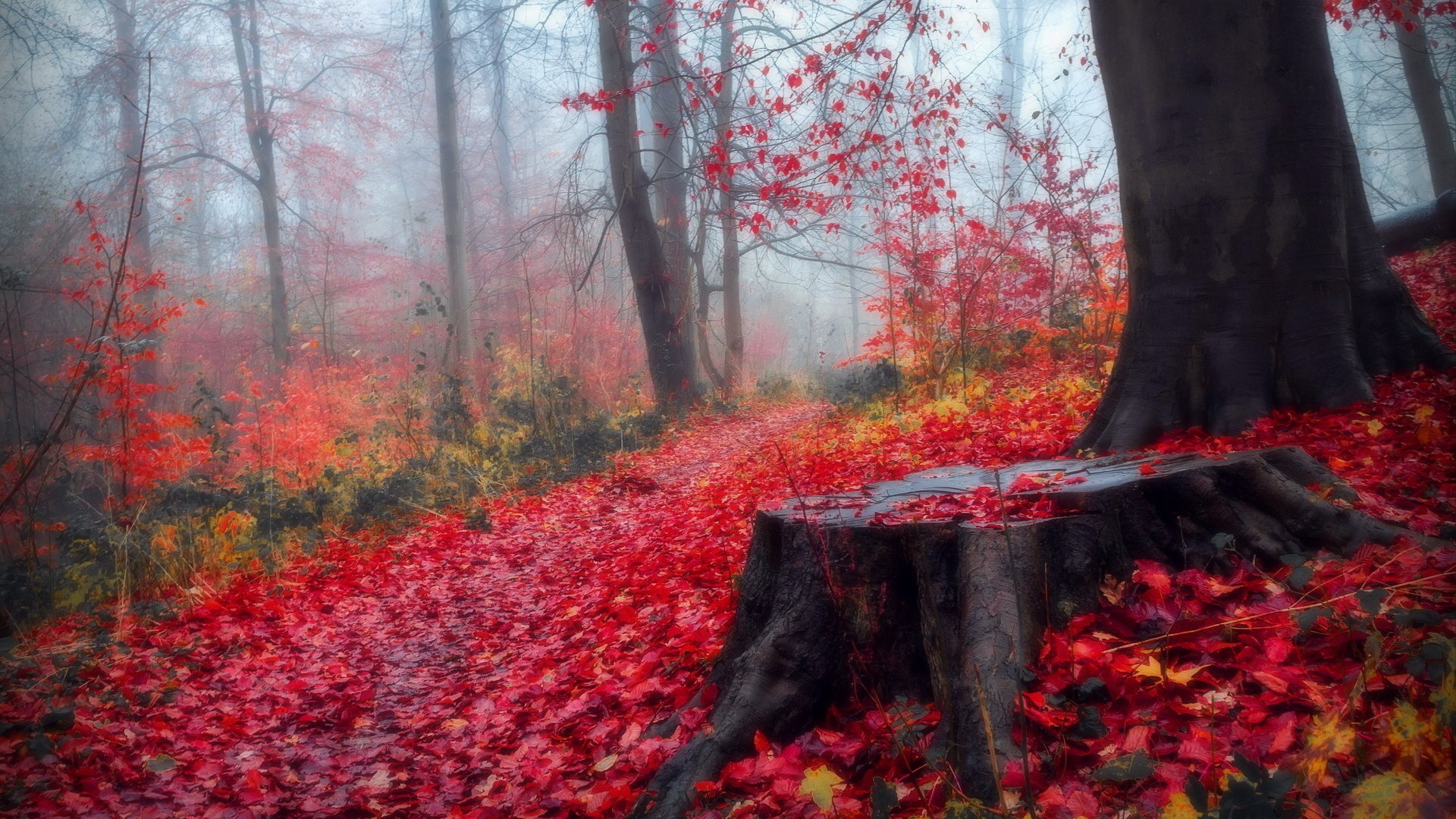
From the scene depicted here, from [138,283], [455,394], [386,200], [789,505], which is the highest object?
[386,200]

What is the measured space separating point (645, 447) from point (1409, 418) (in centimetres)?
813

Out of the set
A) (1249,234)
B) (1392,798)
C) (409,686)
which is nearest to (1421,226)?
(1249,234)

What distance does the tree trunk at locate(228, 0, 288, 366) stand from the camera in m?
15.9

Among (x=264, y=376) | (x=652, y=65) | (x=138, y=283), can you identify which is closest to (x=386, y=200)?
(x=264, y=376)

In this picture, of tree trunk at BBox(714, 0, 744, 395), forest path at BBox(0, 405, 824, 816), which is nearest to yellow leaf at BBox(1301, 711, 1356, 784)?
forest path at BBox(0, 405, 824, 816)

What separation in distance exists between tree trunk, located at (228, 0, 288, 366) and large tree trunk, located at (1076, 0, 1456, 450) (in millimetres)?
15968

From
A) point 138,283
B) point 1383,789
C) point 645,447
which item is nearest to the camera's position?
point 1383,789

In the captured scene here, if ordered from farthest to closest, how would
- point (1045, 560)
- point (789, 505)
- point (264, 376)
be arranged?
point (264, 376), point (789, 505), point (1045, 560)

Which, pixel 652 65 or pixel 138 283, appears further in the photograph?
pixel 652 65

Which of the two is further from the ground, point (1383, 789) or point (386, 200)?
point (386, 200)

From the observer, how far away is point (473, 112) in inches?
1128

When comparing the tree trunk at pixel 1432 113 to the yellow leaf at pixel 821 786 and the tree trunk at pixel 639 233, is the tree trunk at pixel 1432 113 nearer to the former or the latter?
the tree trunk at pixel 639 233

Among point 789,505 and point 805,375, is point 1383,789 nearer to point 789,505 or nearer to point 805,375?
point 789,505

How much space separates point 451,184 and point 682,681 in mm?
14374
